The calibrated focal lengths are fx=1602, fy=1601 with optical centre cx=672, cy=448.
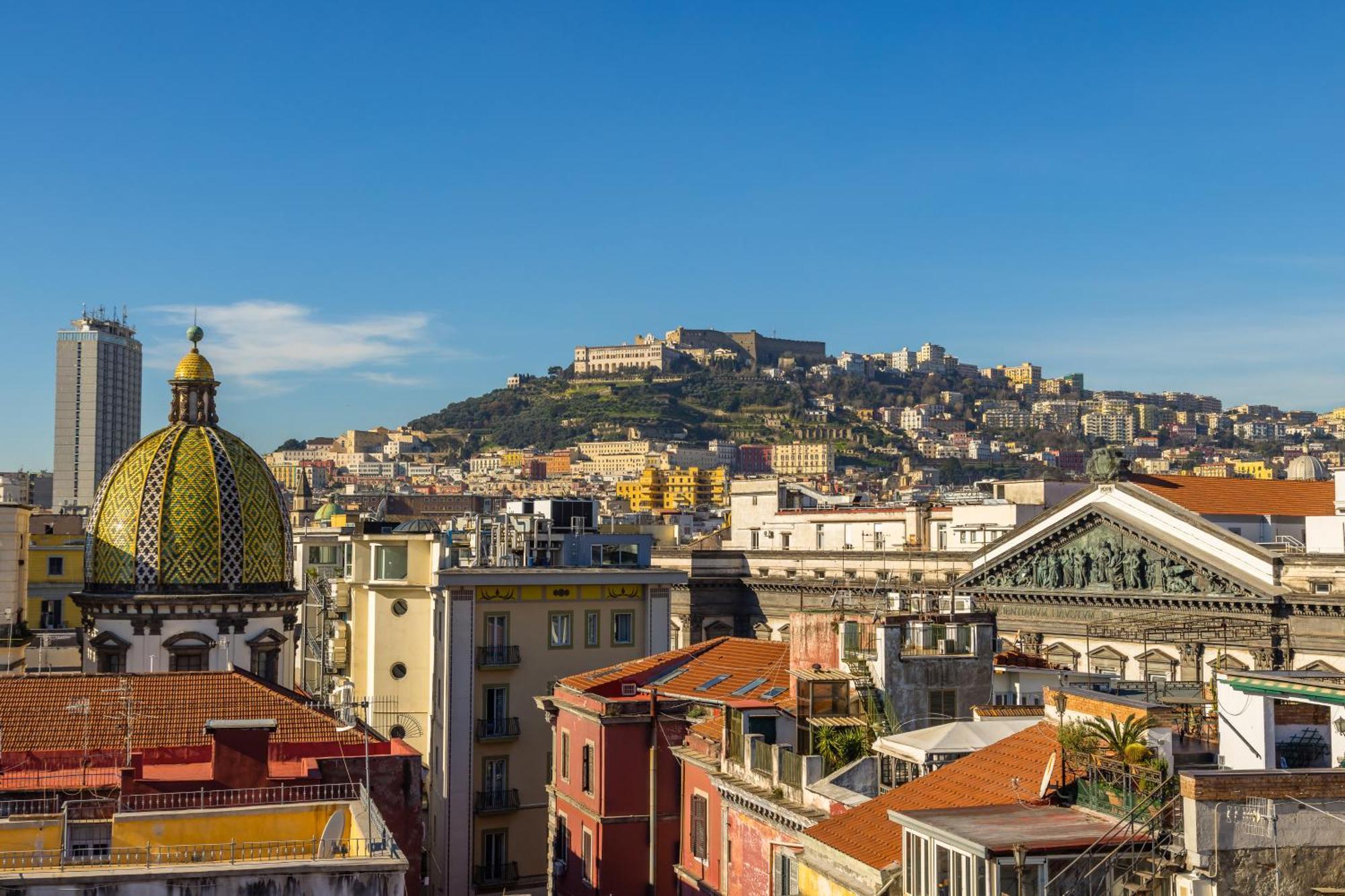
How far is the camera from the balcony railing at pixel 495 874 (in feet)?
96.3

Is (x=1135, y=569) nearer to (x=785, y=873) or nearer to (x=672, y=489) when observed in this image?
(x=785, y=873)

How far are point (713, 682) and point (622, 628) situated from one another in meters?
9.22

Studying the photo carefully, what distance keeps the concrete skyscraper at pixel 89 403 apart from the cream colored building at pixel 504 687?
491 feet

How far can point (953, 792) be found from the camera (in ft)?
45.1

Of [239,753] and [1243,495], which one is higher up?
[1243,495]

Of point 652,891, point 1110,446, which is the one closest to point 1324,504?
point 1110,446

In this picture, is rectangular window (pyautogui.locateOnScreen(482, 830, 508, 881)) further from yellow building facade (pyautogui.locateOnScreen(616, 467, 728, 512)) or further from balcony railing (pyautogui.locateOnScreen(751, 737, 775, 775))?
yellow building facade (pyautogui.locateOnScreen(616, 467, 728, 512))

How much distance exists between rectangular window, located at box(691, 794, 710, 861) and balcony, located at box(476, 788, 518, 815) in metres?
9.33

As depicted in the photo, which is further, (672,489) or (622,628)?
(672,489)

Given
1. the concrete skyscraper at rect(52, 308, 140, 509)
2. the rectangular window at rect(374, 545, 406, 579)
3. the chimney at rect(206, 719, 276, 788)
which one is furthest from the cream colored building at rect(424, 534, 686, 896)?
the concrete skyscraper at rect(52, 308, 140, 509)

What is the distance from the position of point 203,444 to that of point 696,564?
30.0 meters

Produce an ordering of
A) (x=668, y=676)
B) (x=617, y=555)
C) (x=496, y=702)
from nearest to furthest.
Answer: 1. (x=668, y=676)
2. (x=496, y=702)
3. (x=617, y=555)

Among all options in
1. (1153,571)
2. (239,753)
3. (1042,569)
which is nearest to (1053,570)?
(1042,569)

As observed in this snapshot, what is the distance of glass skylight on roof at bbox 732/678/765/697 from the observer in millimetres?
21969
